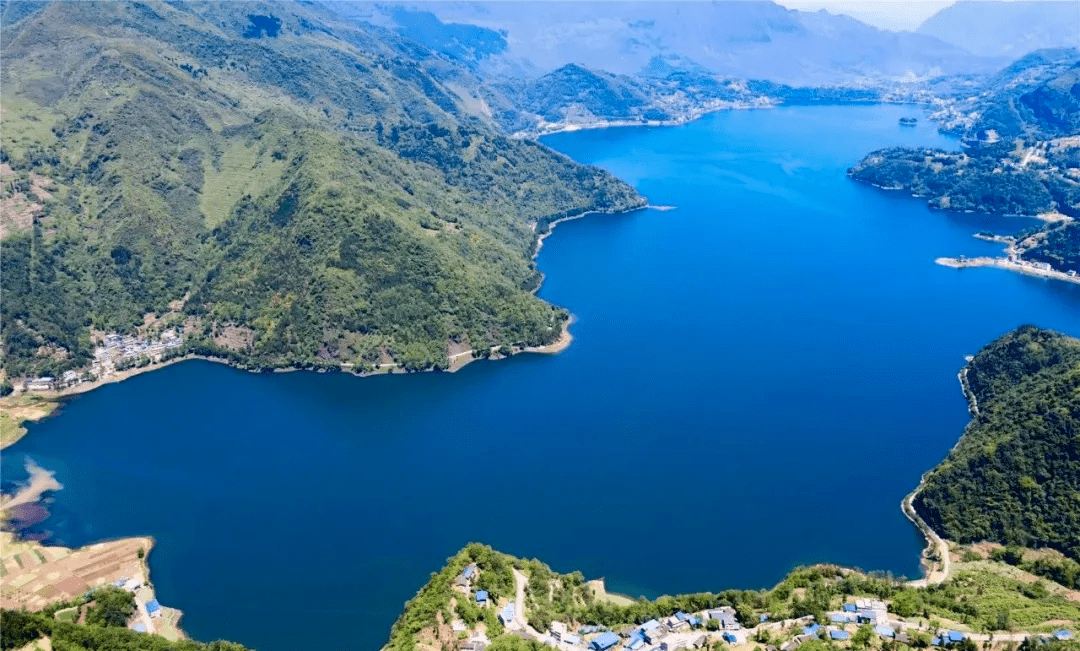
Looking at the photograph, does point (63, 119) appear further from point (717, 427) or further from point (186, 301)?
point (717, 427)

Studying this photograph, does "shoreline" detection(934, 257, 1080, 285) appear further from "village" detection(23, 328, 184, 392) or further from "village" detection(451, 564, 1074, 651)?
"village" detection(23, 328, 184, 392)

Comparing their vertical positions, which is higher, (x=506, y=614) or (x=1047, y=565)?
(x=1047, y=565)

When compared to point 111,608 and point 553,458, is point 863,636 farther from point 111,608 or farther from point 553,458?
Result: point 111,608

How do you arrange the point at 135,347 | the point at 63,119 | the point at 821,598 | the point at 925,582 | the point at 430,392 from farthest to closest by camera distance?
A: the point at 63,119 → the point at 135,347 → the point at 430,392 → the point at 925,582 → the point at 821,598

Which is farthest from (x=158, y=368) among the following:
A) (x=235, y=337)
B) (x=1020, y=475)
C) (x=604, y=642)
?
(x=1020, y=475)

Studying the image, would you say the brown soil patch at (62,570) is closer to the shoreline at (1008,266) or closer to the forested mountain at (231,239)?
the forested mountain at (231,239)

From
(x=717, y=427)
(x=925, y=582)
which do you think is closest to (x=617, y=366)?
(x=717, y=427)
